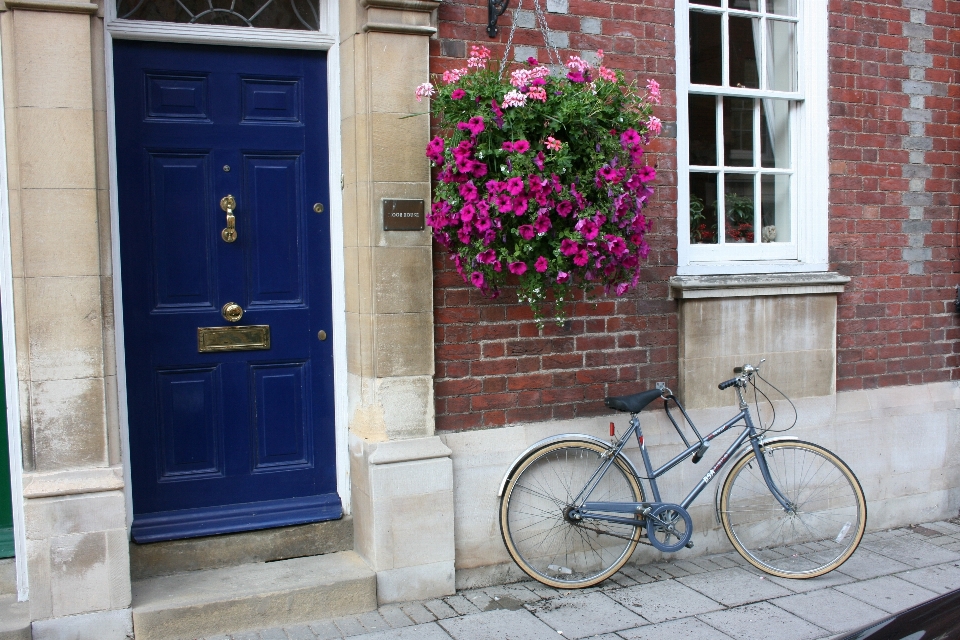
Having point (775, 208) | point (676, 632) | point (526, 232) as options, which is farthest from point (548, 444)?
point (775, 208)

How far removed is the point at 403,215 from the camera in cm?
456

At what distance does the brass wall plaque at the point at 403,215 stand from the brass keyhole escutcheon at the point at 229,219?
0.74 metres

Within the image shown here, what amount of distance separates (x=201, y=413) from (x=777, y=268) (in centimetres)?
341

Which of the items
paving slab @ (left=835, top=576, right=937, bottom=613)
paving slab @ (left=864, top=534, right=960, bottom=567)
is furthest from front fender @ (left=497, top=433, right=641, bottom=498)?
paving slab @ (left=864, top=534, right=960, bottom=567)

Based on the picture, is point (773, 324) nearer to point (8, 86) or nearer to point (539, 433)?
point (539, 433)

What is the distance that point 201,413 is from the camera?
459 cm

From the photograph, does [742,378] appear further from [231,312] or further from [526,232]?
[231,312]

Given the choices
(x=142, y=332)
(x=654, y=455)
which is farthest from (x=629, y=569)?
(x=142, y=332)

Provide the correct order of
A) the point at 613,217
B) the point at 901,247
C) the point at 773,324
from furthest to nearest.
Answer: the point at 901,247 < the point at 773,324 < the point at 613,217

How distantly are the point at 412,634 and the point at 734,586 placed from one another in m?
1.78

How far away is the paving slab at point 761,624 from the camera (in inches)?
169

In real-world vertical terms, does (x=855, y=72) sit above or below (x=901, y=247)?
above

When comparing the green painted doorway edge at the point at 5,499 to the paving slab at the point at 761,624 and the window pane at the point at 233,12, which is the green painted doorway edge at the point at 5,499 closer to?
the window pane at the point at 233,12

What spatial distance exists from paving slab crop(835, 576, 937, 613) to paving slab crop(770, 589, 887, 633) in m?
0.07
